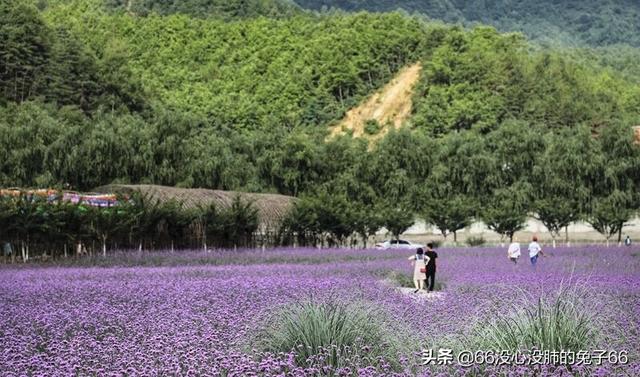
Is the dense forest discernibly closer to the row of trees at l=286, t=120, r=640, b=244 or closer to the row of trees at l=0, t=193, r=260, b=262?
the row of trees at l=286, t=120, r=640, b=244

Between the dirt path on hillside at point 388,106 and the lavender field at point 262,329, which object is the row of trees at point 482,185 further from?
the dirt path on hillside at point 388,106

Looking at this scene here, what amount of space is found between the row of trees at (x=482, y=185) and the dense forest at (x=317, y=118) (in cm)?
15

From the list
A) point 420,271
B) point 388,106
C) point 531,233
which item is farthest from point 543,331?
point 388,106

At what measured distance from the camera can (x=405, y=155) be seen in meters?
74.2

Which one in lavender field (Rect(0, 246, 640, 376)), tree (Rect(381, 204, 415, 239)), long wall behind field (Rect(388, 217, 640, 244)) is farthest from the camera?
long wall behind field (Rect(388, 217, 640, 244))

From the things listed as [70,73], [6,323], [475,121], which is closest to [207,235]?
[6,323]

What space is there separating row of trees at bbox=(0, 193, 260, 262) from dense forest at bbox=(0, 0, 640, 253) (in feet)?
19.9

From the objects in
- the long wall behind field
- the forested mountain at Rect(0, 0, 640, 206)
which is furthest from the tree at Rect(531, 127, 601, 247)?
the long wall behind field

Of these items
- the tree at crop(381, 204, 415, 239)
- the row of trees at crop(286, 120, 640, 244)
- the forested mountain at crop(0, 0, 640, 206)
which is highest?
the forested mountain at crop(0, 0, 640, 206)

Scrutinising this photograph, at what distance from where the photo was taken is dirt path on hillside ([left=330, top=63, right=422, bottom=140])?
430ft

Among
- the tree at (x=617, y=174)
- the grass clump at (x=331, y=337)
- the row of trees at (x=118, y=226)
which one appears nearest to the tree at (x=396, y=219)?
the row of trees at (x=118, y=226)

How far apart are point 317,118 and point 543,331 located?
4836 inches

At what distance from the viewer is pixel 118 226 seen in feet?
117

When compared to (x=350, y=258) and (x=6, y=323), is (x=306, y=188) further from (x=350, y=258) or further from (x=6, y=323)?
(x=6, y=323)
